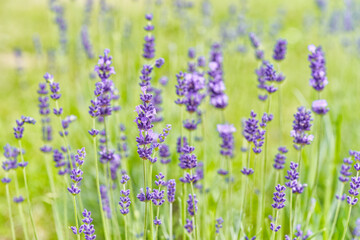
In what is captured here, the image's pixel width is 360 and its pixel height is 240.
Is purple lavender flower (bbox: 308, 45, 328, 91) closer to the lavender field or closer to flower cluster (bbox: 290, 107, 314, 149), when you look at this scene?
the lavender field

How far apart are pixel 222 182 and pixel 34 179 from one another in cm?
181

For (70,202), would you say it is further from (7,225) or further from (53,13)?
(53,13)

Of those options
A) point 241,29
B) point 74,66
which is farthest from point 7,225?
point 74,66

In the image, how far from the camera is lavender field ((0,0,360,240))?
194 cm

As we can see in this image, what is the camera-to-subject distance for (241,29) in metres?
4.80

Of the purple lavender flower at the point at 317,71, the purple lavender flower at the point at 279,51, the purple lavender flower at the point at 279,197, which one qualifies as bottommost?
the purple lavender flower at the point at 279,197

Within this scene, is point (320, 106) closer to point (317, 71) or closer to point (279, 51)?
point (317, 71)

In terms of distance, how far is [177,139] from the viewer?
2.47 metres

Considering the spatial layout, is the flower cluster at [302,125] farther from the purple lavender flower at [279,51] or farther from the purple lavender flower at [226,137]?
the purple lavender flower at [279,51]

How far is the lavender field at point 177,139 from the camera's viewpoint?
1.94 metres

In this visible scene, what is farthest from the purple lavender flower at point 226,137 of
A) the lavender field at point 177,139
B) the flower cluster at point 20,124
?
the flower cluster at point 20,124

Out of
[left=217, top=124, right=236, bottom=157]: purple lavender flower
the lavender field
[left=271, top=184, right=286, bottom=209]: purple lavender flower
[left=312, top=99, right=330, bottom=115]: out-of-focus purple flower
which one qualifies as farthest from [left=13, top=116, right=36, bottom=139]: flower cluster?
[left=312, top=99, right=330, bottom=115]: out-of-focus purple flower

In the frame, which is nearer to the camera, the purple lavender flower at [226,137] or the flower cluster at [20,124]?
the flower cluster at [20,124]

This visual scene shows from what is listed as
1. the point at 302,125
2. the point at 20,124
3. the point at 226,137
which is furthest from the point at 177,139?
the point at 20,124
